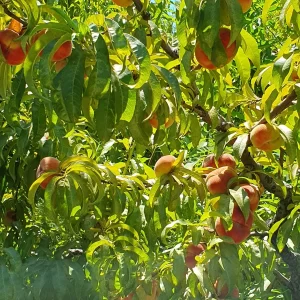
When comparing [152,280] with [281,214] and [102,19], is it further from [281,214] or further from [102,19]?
[102,19]

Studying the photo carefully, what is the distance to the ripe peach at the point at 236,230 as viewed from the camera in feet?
3.34

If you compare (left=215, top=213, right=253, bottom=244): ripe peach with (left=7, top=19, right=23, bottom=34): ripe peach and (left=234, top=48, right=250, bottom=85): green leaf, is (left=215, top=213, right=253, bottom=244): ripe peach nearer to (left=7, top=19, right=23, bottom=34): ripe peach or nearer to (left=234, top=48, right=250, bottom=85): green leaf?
(left=234, top=48, right=250, bottom=85): green leaf

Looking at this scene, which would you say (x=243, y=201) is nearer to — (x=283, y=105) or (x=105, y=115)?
(x=283, y=105)

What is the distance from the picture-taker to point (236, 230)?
1.02 m

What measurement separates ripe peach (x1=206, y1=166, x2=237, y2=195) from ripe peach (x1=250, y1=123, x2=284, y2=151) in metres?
0.06

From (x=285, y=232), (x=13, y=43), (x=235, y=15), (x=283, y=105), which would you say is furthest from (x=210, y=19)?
(x=285, y=232)

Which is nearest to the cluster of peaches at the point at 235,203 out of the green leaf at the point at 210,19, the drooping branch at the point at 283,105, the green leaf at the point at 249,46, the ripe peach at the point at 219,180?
the ripe peach at the point at 219,180

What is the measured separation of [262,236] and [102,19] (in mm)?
719

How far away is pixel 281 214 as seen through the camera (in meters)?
1.23

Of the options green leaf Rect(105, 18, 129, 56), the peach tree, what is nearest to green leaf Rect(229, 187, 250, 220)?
the peach tree

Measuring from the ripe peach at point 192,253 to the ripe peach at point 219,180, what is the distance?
15 cm

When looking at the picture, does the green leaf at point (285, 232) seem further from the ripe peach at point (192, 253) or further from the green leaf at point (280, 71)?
the green leaf at point (280, 71)

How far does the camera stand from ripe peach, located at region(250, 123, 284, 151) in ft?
3.29

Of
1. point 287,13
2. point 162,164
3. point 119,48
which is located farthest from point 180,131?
point 119,48
